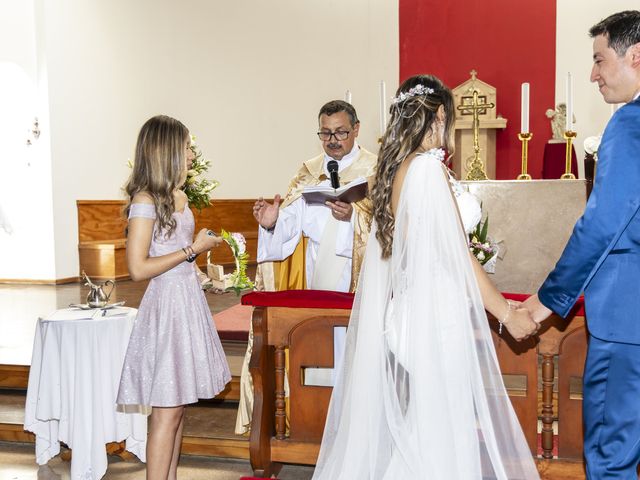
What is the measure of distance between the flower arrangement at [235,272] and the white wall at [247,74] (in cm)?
390

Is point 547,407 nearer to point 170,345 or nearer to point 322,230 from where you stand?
point 170,345

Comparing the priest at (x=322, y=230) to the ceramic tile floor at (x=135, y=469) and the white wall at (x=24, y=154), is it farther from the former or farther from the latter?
the white wall at (x=24, y=154)

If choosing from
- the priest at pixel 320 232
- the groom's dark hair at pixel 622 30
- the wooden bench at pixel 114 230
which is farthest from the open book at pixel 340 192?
the wooden bench at pixel 114 230

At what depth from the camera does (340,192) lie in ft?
10.4

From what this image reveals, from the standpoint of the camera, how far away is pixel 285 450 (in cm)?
296

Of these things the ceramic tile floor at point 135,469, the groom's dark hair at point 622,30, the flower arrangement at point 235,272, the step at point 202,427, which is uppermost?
the groom's dark hair at point 622,30

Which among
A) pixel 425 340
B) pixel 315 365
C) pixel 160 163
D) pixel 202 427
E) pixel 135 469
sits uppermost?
pixel 160 163

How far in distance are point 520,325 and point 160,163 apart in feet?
4.93

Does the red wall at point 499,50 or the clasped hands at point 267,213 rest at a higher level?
the red wall at point 499,50

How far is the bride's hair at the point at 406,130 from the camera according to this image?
2.45 metres

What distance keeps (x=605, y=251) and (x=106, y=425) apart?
2.51 metres

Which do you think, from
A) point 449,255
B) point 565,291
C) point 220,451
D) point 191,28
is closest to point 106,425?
point 220,451

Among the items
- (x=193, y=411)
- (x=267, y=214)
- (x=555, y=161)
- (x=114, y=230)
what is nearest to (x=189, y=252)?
(x=267, y=214)

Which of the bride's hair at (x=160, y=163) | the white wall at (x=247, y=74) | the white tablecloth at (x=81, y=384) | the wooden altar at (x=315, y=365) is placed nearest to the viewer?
the wooden altar at (x=315, y=365)
